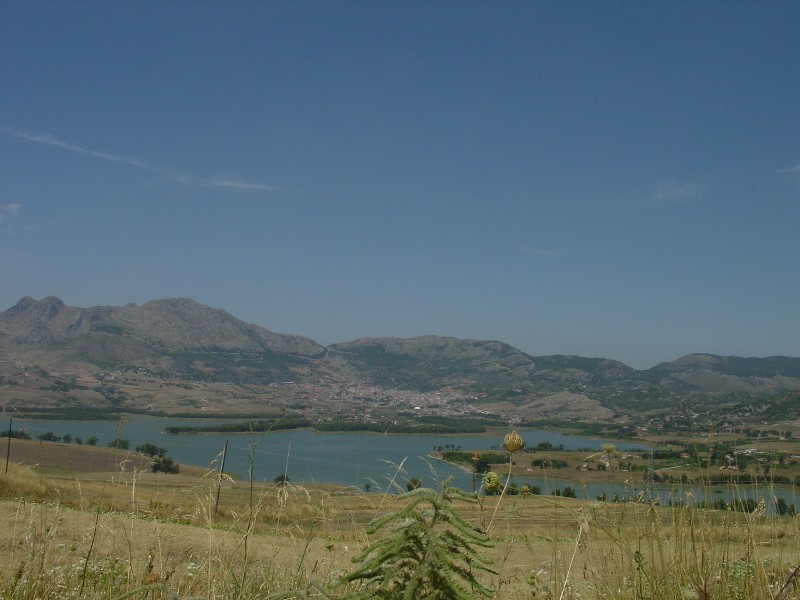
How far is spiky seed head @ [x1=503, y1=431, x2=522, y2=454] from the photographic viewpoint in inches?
125

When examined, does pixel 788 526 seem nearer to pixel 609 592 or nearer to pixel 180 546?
pixel 609 592

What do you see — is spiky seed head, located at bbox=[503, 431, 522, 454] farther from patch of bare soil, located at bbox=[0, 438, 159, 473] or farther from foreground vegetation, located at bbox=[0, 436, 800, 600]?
patch of bare soil, located at bbox=[0, 438, 159, 473]

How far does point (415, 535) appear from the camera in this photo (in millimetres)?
1646

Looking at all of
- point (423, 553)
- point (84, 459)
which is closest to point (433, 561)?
point (423, 553)

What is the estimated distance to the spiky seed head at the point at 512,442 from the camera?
125 inches

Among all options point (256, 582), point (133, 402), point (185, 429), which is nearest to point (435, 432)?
point (185, 429)

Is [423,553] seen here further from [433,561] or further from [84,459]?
[84,459]

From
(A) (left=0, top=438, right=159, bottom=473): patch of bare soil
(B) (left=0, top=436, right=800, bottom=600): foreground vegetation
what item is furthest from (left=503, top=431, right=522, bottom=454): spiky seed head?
Answer: (A) (left=0, top=438, right=159, bottom=473): patch of bare soil

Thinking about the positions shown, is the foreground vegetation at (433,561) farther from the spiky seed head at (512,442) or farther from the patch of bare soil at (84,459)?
the patch of bare soil at (84,459)

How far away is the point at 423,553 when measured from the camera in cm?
164

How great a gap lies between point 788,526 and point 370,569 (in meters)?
4.47

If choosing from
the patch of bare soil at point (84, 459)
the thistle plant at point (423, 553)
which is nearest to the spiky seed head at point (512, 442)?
the thistle plant at point (423, 553)

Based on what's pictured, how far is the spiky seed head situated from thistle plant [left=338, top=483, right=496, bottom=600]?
152 cm

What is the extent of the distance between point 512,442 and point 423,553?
1652mm
